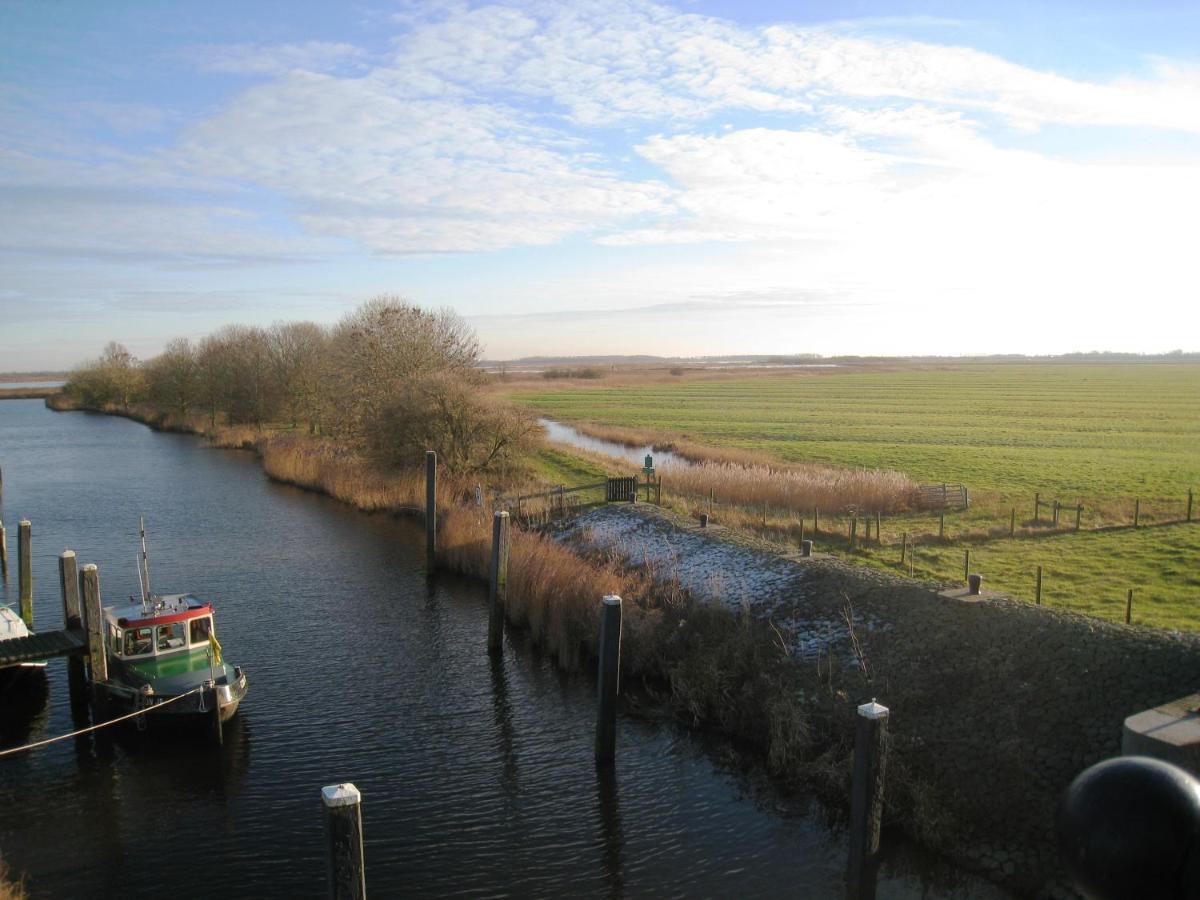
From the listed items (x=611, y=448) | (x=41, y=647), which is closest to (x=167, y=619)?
(x=41, y=647)

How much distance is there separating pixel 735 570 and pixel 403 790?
864cm

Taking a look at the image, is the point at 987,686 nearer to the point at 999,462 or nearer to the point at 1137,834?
the point at 1137,834

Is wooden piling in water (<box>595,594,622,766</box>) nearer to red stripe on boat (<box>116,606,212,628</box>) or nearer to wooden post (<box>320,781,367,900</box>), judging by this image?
wooden post (<box>320,781,367,900</box>)

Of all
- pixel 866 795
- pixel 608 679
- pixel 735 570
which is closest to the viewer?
pixel 866 795

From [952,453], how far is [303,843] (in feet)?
137

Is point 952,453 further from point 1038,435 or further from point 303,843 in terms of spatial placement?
point 303,843

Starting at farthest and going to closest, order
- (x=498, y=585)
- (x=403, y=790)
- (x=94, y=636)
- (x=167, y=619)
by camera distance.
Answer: (x=498, y=585), (x=167, y=619), (x=94, y=636), (x=403, y=790)

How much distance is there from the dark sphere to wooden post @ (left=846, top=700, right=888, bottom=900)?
269 inches

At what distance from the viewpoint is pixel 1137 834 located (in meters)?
2.25

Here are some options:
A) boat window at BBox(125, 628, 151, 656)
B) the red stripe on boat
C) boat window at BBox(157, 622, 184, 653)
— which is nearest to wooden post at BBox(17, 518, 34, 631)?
boat window at BBox(125, 628, 151, 656)

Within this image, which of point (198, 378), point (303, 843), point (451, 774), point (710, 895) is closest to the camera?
point (710, 895)

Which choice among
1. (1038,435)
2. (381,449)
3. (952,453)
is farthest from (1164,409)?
(381,449)

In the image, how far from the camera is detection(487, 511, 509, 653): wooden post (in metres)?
18.1

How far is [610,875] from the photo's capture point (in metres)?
10.8
